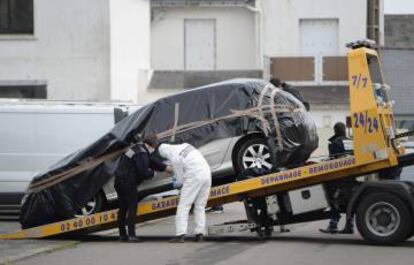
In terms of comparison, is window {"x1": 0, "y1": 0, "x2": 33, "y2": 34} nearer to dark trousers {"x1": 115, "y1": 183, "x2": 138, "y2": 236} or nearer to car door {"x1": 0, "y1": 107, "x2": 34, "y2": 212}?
car door {"x1": 0, "y1": 107, "x2": 34, "y2": 212}

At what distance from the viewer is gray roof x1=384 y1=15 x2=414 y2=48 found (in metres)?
42.4

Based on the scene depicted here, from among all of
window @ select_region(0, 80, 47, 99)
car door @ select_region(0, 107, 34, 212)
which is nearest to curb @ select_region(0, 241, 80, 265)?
car door @ select_region(0, 107, 34, 212)

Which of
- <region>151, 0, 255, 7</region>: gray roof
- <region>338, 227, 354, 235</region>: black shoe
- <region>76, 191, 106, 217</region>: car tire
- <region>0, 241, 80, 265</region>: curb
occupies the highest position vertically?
<region>151, 0, 255, 7</region>: gray roof

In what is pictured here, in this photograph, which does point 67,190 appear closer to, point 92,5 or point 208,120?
point 208,120

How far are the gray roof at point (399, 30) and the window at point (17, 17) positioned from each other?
19109mm

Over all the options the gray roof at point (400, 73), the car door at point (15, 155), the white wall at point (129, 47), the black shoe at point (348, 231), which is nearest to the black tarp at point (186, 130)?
the black shoe at point (348, 231)

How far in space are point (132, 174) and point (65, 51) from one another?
51.5 ft

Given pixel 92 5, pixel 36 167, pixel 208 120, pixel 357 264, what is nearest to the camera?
pixel 357 264

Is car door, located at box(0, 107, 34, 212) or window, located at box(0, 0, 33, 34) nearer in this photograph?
car door, located at box(0, 107, 34, 212)

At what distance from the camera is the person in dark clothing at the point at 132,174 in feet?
46.5

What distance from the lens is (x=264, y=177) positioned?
13.9 metres

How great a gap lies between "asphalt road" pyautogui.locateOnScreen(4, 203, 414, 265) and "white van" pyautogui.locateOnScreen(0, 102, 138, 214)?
3150 millimetres

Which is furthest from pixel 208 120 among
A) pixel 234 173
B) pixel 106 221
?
pixel 106 221

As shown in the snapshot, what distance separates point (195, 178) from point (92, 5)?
52.9 ft
